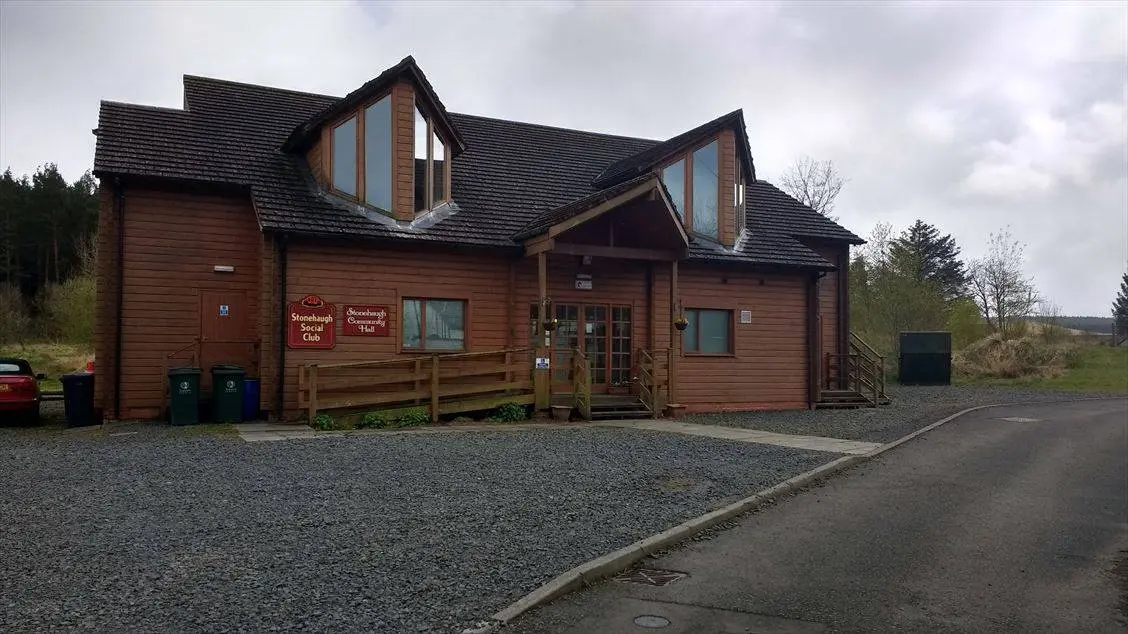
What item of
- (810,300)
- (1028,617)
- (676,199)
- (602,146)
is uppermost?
(602,146)

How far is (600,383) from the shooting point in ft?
61.3

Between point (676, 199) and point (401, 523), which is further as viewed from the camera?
point (676, 199)

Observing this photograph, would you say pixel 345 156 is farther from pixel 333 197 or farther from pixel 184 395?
pixel 184 395

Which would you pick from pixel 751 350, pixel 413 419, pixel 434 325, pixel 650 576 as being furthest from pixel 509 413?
pixel 650 576

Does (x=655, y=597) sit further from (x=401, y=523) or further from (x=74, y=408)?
(x=74, y=408)

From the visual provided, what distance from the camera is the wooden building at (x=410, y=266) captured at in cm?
1588

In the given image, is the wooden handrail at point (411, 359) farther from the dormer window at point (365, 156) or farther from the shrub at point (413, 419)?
the dormer window at point (365, 156)

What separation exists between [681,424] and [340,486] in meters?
8.68

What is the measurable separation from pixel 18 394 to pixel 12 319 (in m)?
27.4

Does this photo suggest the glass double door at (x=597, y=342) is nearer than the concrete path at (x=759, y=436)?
No

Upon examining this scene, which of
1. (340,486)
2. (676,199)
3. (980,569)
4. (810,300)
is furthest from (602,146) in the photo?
(980,569)

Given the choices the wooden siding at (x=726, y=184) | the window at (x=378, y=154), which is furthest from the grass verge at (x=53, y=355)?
the wooden siding at (x=726, y=184)

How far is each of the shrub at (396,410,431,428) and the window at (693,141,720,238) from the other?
7991mm

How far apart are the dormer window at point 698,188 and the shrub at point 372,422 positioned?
8230 mm
